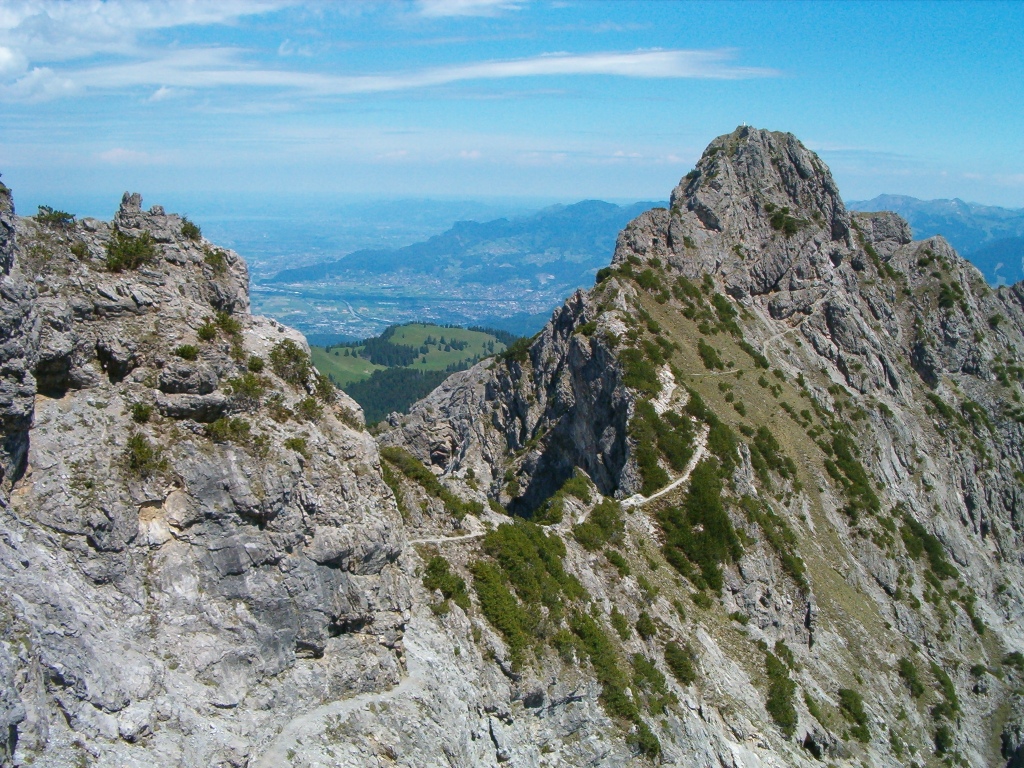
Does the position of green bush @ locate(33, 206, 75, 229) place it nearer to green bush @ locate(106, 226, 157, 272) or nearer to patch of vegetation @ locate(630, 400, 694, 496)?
green bush @ locate(106, 226, 157, 272)

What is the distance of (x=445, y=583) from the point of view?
3294 cm

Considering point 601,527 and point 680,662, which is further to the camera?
point 601,527

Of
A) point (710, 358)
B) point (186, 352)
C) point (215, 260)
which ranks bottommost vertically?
point (710, 358)

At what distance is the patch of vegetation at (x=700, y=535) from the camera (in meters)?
47.1

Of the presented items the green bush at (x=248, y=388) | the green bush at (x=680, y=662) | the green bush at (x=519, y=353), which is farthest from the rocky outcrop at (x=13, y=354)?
the green bush at (x=519, y=353)

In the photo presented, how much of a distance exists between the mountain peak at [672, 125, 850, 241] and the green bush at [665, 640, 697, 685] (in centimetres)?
6147

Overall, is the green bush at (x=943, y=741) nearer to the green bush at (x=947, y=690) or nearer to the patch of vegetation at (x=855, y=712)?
the green bush at (x=947, y=690)

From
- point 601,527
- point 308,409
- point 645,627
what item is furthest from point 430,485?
point 645,627

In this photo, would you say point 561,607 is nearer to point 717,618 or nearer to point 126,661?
point 717,618

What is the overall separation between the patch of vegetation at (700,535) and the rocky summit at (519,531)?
0.22 metres

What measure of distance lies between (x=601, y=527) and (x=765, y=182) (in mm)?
65360

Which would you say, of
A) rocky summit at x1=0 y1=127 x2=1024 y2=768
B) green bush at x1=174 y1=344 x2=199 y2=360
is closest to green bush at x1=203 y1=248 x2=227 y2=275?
rocky summit at x1=0 y1=127 x2=1024 y2=768

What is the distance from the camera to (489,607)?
3375 centimetres

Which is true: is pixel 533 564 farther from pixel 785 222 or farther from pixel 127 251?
pixel 785 222
